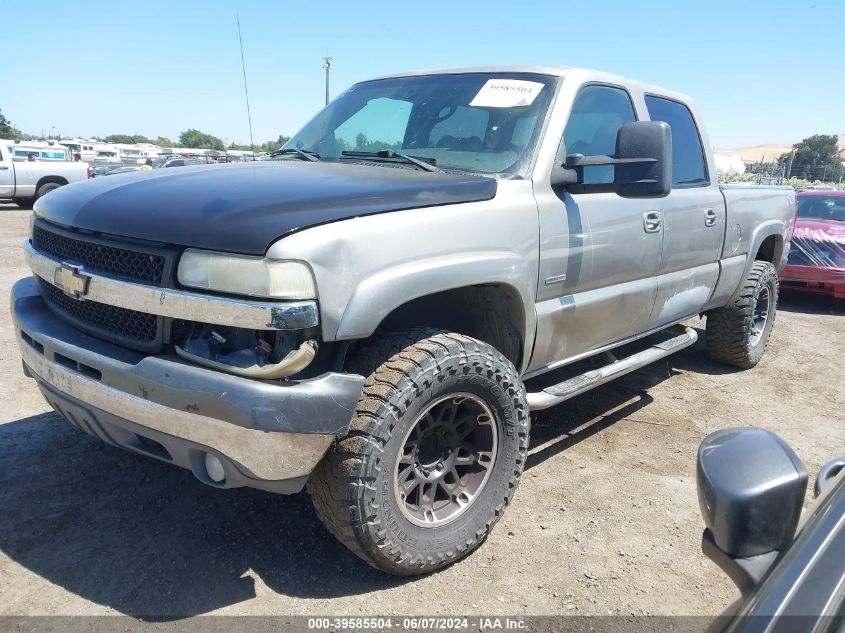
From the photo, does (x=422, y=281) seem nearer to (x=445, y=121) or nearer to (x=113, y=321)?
(x=113, y=321)

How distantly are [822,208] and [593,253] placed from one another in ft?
25.6

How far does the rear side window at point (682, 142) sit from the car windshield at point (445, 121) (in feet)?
3.99

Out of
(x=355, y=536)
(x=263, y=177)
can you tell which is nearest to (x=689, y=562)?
(x=355, y=536)

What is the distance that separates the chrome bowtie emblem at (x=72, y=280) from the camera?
7.73 ft

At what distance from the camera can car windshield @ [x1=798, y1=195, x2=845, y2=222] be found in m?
9.04

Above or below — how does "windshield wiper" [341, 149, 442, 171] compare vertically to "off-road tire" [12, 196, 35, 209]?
above

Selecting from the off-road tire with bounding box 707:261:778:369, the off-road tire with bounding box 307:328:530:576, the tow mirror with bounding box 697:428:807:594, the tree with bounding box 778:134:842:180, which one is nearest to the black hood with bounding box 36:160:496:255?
the off-road tire with bounding box 307:328:530:576

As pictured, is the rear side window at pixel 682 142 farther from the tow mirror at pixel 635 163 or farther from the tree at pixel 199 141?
the tree at pixel 199 141

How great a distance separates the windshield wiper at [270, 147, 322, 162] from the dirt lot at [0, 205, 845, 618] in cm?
171

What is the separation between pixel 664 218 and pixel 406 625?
2.57m

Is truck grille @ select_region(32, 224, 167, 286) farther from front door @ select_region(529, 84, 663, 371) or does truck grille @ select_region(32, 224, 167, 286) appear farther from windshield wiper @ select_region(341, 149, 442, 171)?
front door @ select_region(529, 84, 663, 371)

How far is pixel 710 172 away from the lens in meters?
4.49

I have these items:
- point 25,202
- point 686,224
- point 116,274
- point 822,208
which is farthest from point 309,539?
point 25,202

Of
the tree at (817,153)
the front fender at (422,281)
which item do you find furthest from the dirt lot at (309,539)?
the tree at (817,153)
